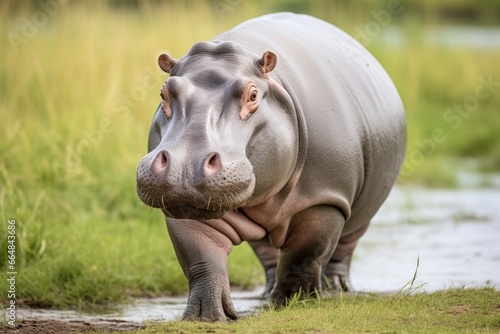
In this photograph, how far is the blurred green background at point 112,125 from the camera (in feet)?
22.2

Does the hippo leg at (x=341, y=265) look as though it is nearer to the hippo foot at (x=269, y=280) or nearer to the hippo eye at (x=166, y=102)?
the hippo foot at (x=269, y=280)

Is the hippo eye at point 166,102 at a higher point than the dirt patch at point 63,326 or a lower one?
higher

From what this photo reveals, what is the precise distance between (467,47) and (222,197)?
11.9 metres

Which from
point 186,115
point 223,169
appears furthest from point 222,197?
point 186,115

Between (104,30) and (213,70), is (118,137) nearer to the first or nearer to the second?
(104,30)

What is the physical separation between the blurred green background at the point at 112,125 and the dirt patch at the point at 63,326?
841mm

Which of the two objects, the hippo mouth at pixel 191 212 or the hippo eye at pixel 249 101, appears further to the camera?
the hippo eye at pixel 249 101

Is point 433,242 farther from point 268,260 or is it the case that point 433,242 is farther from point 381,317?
point 381,317

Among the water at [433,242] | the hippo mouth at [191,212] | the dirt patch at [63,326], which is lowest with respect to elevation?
the water at [433,242]

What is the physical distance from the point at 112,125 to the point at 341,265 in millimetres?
3495

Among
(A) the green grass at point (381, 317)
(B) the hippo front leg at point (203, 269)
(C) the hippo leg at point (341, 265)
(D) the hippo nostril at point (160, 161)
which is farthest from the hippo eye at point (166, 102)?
(C) the hippo leg at point (341, 265)

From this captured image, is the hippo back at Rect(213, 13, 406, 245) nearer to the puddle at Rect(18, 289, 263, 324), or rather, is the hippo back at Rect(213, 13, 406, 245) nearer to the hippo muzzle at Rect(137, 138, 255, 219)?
the puddle at Rect(18, 289, 263, 324)

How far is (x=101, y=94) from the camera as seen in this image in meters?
10.3

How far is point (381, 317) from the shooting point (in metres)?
4.94
